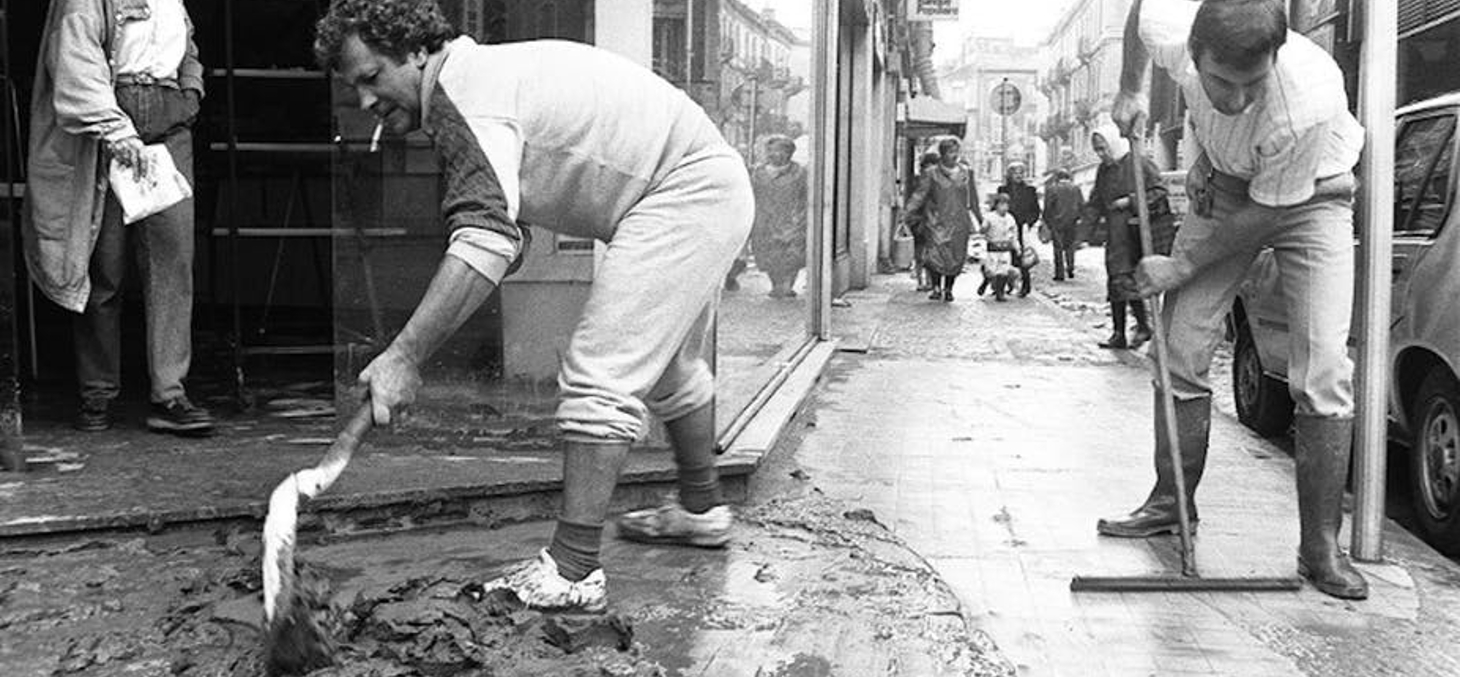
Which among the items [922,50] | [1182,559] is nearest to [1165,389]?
[1182,559]

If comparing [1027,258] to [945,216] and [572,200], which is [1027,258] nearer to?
[945,216]

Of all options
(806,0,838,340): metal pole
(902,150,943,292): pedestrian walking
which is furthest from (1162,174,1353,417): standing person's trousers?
(902,150,943,292): pedestrian walking

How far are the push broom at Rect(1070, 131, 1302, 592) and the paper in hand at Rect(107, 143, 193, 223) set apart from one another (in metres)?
3.25

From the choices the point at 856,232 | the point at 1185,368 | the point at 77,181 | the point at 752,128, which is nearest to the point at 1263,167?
the point at 1185,368

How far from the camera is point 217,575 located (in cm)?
403

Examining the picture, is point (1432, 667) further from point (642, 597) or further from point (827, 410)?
point (827, 410)

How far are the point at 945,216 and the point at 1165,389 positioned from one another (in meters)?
12.5

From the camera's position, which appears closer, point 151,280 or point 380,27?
point 380,27

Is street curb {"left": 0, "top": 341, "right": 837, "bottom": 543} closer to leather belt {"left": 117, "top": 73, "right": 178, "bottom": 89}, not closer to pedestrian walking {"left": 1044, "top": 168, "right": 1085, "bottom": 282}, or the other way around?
leather belt {"left": 117, "top": 73, "right": 178, "bottom": 89}

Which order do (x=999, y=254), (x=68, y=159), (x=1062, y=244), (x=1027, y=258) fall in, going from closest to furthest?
1. (x=68, y=159)
2. (x=999, y=254)
3. (x=1027, y=258)
4. (x=1062, y=244)

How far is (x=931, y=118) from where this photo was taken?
1168 inches

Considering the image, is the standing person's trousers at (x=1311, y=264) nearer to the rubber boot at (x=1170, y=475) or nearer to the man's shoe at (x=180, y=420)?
the rubber boot at (x=1170, y=475)

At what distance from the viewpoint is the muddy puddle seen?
3.43 m

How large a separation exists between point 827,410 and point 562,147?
4775mm
